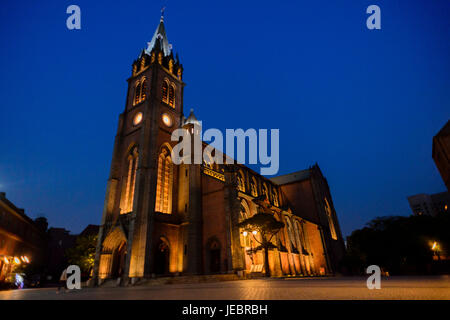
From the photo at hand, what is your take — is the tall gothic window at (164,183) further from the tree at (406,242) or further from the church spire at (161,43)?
the tree at (406,242)

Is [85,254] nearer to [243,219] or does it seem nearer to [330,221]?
[243,219]

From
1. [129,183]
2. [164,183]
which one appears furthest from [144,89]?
[164,183]

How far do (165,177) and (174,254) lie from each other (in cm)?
952

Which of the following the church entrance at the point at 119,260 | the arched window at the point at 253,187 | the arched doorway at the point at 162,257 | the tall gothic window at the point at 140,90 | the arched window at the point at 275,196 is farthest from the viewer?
the arched window at the point at 275,196

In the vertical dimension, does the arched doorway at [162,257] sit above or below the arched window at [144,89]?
below

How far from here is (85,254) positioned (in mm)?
32875

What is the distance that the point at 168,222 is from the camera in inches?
1101

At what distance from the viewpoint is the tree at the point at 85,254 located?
32.5 meters

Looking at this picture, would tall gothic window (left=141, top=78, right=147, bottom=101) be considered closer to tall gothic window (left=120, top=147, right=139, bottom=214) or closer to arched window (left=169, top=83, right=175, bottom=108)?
arched window (left=169, top=83, right=175, bottom=108)

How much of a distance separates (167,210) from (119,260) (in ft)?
25.4

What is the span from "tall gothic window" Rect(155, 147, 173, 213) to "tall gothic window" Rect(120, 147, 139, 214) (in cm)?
335

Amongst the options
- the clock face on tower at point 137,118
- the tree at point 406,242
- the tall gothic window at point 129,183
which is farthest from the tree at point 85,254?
the tree at point 406,242

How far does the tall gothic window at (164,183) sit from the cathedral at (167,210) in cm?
13
